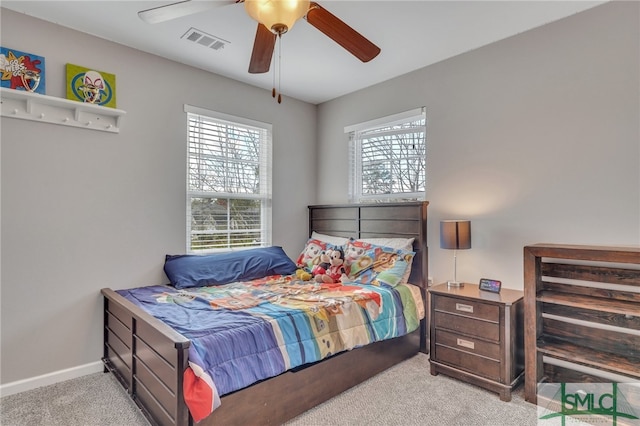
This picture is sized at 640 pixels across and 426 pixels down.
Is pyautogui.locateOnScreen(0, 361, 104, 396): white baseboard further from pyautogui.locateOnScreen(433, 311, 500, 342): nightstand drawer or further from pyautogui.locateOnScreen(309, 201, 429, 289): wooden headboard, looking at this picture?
pyautogui.locateOnScreen(433, 311, 500, 342): nightstand drawer

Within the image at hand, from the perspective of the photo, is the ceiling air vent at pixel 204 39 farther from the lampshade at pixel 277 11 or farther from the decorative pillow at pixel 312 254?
the decorative pillow at pixel 312 254

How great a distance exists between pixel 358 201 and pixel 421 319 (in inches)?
55.5

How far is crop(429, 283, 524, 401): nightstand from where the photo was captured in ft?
7.29

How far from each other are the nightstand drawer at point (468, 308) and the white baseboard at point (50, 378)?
264 centimetres

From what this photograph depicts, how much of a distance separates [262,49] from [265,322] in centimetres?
153

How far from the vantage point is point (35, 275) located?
7.77 ft

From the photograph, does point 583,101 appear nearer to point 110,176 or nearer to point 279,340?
point 279,340

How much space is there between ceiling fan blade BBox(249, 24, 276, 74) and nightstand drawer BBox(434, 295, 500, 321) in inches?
80.4

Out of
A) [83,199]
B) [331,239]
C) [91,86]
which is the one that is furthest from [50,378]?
[331,239]

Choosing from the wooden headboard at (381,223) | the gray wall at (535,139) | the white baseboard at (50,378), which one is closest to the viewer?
the gray wall at (535,139)

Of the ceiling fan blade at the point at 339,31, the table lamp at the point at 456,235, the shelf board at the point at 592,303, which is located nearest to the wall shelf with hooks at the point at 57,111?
the ceiling fan blade at the point at 339,31

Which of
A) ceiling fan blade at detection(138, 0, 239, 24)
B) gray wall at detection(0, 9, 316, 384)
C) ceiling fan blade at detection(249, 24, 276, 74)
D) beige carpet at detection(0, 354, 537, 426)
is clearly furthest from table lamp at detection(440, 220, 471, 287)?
gray wall at detection(0, 9, 316, 384)

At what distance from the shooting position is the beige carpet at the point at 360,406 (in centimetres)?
197

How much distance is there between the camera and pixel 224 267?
9.83ft
